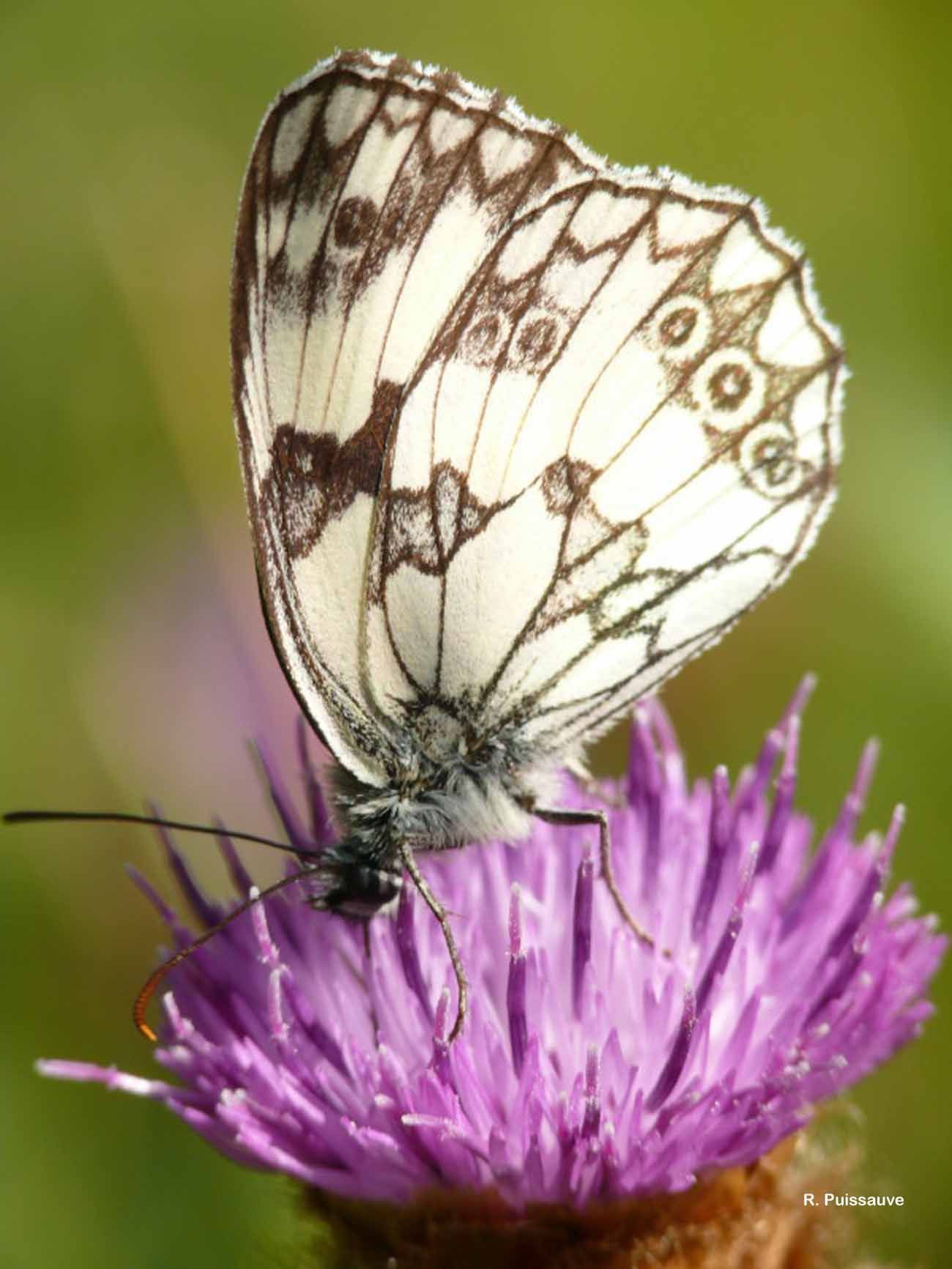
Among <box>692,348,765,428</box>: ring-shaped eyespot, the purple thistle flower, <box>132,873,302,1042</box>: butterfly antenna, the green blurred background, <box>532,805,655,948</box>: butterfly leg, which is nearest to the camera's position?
the purple thistle flower

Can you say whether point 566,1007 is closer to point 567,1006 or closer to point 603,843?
point 567,1006

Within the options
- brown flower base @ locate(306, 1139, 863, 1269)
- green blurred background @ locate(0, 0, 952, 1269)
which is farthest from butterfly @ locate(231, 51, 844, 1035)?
green blurred background @ locate(0, 0, 952, 1269)

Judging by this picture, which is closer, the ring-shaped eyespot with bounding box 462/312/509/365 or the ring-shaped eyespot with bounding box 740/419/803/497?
the ring-shaped eyespot with bounding box 462/312/509/365

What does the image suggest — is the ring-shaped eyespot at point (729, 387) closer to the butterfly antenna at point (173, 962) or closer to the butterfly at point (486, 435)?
the butterfly at point (486, 435)

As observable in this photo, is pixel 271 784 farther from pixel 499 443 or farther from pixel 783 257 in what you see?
pixel 783 257

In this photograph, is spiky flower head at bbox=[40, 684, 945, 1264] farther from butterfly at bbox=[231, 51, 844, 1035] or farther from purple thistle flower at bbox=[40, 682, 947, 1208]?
butterfly at bbox=[231, 51, 844, 1035]

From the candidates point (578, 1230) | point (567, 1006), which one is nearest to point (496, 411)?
point (567, 1006)

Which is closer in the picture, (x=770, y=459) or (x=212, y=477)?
(x=770, y=459)
